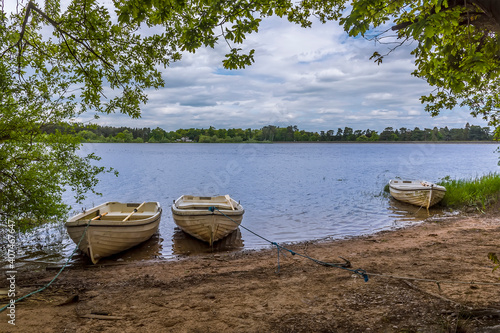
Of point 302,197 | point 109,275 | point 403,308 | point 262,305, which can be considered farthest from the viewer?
point 302,197

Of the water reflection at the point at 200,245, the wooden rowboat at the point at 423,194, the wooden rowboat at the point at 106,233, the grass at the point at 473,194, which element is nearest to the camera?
the wooden rowboat at the point at 106,233

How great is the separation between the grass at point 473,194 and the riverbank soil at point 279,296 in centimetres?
848

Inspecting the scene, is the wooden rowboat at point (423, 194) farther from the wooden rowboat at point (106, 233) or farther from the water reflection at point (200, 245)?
the wooden rowboat at point (106, 233)

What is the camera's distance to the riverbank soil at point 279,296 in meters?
4.58

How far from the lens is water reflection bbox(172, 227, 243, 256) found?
11.1m

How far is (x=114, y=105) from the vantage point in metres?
7.59

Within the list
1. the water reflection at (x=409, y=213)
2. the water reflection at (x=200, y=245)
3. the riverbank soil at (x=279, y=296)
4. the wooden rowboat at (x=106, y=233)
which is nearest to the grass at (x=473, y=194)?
the water reflection at (x=409, y=213)

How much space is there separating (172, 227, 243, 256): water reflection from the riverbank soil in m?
2.00

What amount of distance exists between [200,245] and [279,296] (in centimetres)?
641

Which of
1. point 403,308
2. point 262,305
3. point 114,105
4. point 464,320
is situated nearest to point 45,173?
point 114,105

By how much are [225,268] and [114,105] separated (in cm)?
488

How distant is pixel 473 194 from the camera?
1742cm

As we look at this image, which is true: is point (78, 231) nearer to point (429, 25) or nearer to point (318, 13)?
point (318, 13)

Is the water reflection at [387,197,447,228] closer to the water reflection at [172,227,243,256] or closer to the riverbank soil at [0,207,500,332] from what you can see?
the riverbank soil at [0,207,500,332]
